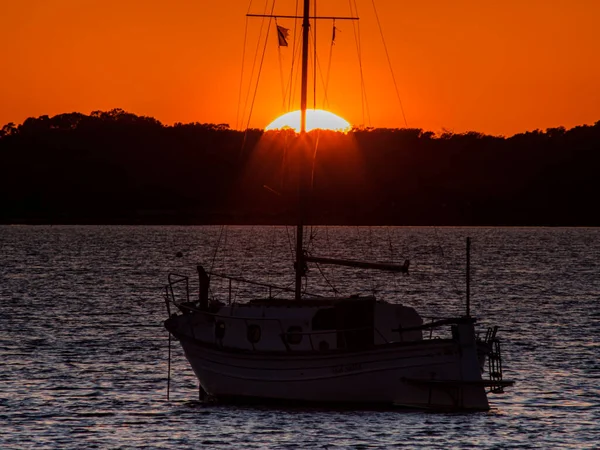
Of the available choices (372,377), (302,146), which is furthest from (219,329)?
(302,146)

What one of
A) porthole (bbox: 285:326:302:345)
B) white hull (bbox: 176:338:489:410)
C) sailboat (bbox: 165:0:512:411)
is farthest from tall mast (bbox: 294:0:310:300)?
white hull (bbox: 176:338:489:410)

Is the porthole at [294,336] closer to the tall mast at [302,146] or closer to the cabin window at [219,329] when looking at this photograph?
the tall mast at [302,146]

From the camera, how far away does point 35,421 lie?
41094 millimetres

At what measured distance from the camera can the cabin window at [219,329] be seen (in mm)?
44250

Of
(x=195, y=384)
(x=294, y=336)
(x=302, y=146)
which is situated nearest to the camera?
(x=294, y=336)

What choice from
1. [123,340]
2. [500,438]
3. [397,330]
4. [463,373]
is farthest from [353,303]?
[123,340]

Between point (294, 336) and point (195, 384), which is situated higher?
point (294, 336)

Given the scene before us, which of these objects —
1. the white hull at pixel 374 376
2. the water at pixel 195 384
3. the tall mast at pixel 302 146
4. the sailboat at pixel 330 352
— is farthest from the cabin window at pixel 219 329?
the tall mast at pixel 302 146

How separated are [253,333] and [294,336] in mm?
1574

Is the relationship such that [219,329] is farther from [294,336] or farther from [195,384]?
[195,384]

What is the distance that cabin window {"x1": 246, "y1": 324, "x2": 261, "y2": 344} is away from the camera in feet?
142

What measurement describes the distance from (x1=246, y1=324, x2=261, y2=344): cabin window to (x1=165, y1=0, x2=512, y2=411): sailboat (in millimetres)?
34

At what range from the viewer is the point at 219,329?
44.3 m

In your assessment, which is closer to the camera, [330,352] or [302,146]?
[330,352]
